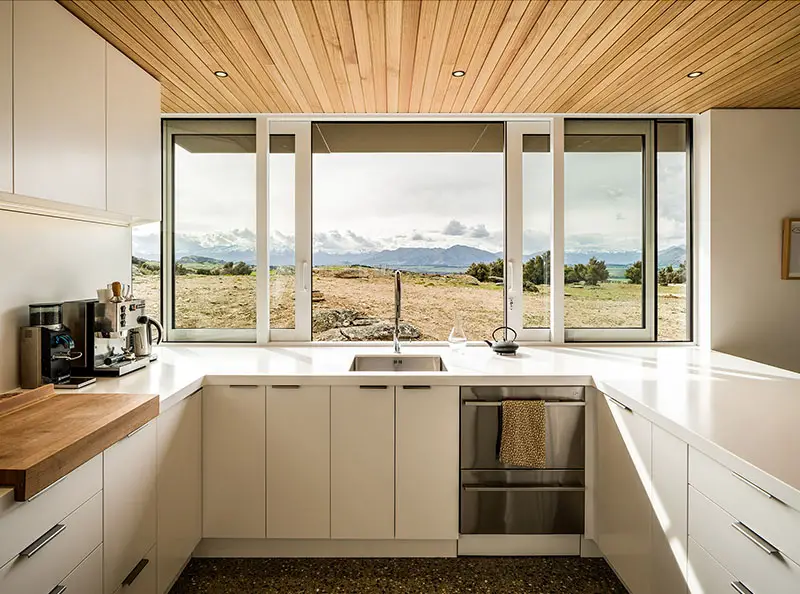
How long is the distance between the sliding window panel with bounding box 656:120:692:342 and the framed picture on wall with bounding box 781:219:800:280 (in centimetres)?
48

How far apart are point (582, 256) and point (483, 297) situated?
68cm

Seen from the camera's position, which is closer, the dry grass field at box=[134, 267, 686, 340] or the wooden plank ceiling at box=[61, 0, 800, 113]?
the wooden plank ceiling at box=[61, 0, 800, 113]

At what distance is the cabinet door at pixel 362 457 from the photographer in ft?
7.64

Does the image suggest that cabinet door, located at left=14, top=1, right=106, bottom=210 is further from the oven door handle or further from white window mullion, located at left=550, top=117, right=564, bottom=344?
white window mullion, located at left=550, top=117, right=564, bottom=344

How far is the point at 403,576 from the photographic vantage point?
7.48 feet

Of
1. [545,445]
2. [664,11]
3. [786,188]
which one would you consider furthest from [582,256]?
[664,11]

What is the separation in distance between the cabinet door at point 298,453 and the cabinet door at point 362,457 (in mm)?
45

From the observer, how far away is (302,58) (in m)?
2.22

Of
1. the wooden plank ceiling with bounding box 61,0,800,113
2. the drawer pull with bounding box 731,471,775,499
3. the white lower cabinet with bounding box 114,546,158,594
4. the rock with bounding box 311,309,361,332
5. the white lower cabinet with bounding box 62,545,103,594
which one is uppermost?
the wooden plank ceiling with bounding box 61,0,800,113

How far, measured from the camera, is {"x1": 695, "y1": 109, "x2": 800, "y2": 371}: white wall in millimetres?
2998

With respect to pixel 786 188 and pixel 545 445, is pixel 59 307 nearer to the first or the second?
pixel 545 445

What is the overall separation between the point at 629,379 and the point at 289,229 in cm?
213

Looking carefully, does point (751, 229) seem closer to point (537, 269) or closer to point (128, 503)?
point (537, 269)

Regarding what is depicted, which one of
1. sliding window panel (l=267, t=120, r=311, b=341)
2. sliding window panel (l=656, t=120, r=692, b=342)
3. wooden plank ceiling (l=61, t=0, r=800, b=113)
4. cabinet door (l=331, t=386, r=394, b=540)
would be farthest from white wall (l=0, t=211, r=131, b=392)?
sliding window panel (l=656, t=120, r=692, b=342)
